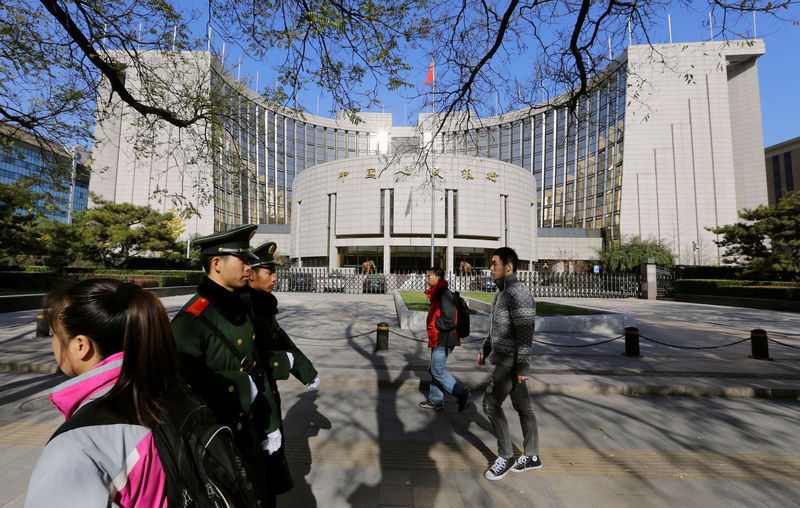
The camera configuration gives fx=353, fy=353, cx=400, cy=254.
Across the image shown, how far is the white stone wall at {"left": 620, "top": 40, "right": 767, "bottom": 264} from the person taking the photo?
46.2 m

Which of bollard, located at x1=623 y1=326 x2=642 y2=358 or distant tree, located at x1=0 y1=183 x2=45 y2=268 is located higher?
distant tree, located at x1=0 y1=183 x2=45 y2=268

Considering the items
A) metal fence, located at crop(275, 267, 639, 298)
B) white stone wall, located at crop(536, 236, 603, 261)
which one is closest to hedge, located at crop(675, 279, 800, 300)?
metal fence, located at crop(275, 267, 639, 298)

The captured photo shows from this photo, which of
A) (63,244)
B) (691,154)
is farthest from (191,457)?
(691,154)

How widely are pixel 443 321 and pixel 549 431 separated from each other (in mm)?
1844

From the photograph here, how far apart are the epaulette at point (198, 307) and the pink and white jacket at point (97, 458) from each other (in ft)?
3.02

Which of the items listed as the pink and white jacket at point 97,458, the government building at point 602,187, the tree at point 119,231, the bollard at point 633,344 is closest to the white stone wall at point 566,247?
the government building at point 602,187

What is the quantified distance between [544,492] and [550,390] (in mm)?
2897

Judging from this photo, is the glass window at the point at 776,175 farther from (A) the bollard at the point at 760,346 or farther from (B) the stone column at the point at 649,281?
(A) the bollard at the point at 760,346

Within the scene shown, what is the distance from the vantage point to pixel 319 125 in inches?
2805

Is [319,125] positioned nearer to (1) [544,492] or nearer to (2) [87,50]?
(2) [87,50]

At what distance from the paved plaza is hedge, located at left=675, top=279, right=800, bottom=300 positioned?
13379 millimetres

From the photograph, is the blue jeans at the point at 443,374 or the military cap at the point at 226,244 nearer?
the military cap at the point at 226,244

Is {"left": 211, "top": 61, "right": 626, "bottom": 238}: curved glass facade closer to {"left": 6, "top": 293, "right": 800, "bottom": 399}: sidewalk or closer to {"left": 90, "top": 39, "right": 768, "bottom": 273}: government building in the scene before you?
{"left": 90, "top": 39, "right": 768, "bottom": 273}: government building

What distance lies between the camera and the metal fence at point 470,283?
2594 cm
